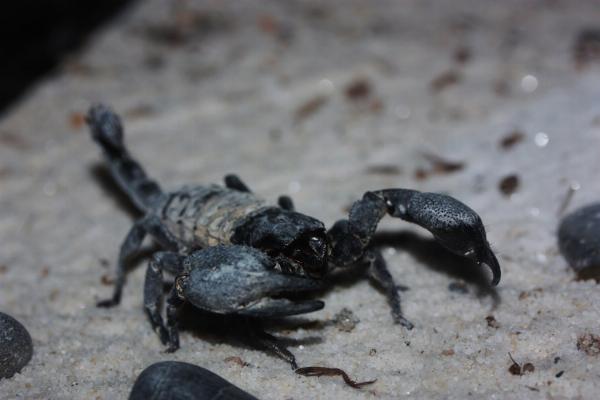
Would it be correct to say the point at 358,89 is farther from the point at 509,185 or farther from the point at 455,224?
the point at 455,224

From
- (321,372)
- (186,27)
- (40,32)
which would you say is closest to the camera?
(321,372)

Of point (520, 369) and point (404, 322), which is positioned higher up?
point (520, 369)

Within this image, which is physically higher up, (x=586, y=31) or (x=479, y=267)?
(x=586, y=31)

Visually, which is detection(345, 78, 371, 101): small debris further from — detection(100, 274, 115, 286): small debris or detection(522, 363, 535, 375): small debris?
detection(522, 363, 535, 375): small debris

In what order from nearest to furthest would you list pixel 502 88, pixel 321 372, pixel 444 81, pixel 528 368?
pixel 528 368, pixel 321 372, pixel 502 88, pixel 444 81

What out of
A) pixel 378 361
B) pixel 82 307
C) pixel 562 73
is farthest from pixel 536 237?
pixel 82 307

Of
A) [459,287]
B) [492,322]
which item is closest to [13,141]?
[459,287]

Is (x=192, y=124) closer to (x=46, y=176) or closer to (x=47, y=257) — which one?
(x=46, y=176)
